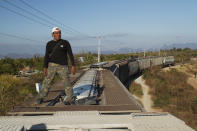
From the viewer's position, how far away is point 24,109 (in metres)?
4.77

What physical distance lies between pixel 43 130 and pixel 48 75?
254 centimetres

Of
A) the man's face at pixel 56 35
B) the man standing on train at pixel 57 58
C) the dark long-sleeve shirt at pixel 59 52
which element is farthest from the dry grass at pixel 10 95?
the man's face at pixel 56 35

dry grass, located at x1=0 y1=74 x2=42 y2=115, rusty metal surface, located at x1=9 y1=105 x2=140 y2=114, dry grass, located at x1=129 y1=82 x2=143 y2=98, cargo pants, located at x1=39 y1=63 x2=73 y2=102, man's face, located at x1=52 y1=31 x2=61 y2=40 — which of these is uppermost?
man's face, located at x1=52 y1=31 x2=61 y2=40

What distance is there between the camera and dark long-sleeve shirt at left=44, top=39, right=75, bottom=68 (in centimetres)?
491

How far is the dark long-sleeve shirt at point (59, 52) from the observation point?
4910 millimetres

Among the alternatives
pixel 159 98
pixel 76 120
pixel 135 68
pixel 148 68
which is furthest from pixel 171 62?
pixel 76 120

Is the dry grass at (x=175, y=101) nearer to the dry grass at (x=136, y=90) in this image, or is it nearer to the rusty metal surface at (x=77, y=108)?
the dry grass at (x=136, y=90)

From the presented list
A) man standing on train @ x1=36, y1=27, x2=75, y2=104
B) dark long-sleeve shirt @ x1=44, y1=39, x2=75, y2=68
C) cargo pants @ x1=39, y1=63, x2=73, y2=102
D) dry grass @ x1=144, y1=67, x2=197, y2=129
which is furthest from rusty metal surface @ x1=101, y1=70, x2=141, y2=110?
dry grass @ x1=144, y1=67, x2=197, y2=129

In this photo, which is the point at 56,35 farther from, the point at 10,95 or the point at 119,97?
the point at 10,95

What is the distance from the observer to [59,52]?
4953 mm

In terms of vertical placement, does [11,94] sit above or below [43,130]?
below

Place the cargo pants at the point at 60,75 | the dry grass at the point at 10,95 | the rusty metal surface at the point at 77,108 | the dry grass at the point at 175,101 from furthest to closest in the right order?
the dry grass at the point at 175,101, the dry grass at the point at 10,95, the cargo pants at the point at 60,75, the rusty metal surface at the point at 77,108

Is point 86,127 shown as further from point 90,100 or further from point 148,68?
point 148,68

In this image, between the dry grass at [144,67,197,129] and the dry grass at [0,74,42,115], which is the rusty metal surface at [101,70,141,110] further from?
the dry grass at [144,67,197,129]
